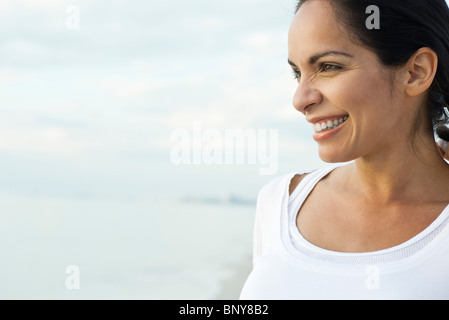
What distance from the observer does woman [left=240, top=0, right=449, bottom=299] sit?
1.63 metres

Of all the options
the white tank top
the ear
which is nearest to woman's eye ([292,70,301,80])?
the ear

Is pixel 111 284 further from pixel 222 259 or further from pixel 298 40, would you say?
pixel 298 40

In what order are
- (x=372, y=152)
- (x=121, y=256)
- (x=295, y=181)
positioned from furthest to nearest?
(x=121, y=256) → (x=295, y=181) → (x=372, y=152)

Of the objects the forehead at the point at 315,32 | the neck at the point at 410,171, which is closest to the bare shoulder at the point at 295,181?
the neck at the point at 410,171

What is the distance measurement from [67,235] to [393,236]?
11329 mm

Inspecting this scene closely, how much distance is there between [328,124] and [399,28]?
1.10 ft

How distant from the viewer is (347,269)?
1688mm

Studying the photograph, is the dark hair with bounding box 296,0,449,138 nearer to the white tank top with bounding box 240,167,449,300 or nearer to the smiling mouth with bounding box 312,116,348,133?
the smiling mouth with bounding box 312,116,348,133

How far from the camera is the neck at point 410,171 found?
1.78 meters

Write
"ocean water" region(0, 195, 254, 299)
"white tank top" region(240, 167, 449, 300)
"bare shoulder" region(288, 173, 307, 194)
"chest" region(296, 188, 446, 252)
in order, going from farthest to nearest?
"ocean water" region(0, 195, 254, 299) → "bare shoulder" region(288, 173, 307, 194) → "chest" region(296, 188, 446, 252) → "white tank top" region(240, 167, 449, 300)

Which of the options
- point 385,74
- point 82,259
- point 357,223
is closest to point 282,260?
point 357,223

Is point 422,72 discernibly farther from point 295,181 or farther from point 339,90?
point 295,181

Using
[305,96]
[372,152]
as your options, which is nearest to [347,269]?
[372,152]
